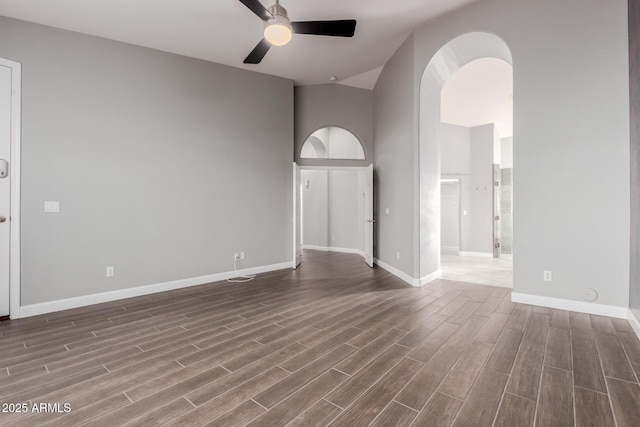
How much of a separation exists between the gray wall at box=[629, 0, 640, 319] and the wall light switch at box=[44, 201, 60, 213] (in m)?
5.80

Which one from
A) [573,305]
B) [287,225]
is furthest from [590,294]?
[287,225]

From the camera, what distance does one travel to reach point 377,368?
191 centimetres

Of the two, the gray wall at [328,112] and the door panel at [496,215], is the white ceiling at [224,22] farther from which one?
the door panel at [496,215]

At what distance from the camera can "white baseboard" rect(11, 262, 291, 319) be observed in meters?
3.14

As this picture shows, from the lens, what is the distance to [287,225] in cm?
534

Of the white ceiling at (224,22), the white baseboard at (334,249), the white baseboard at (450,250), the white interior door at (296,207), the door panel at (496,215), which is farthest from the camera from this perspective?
the white baseboard at (450,250)

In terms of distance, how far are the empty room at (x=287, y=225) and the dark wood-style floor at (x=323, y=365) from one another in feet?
0.06

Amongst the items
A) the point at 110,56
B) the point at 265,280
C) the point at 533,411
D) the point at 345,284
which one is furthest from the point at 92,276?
the point at 533,411

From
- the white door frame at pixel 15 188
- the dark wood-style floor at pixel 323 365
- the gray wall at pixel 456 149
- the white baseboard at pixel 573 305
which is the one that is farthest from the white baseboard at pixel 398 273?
the white door frame at pixel 15 188

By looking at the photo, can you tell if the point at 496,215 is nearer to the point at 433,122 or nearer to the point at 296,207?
the point at 433,122

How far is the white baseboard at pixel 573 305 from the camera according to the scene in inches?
106

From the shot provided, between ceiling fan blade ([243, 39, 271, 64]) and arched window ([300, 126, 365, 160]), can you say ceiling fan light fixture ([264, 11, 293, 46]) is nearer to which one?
ceiling fan blade ([243, 39, 271, 64])

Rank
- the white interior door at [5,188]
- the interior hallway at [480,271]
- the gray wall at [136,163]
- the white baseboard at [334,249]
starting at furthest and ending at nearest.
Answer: the white baseboard at [334,249], the interior hallway at [480,271], the gray wall at [136,163], the white interior door at [5,188]

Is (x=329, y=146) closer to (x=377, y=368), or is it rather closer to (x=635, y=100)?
(x=635, y=100)
